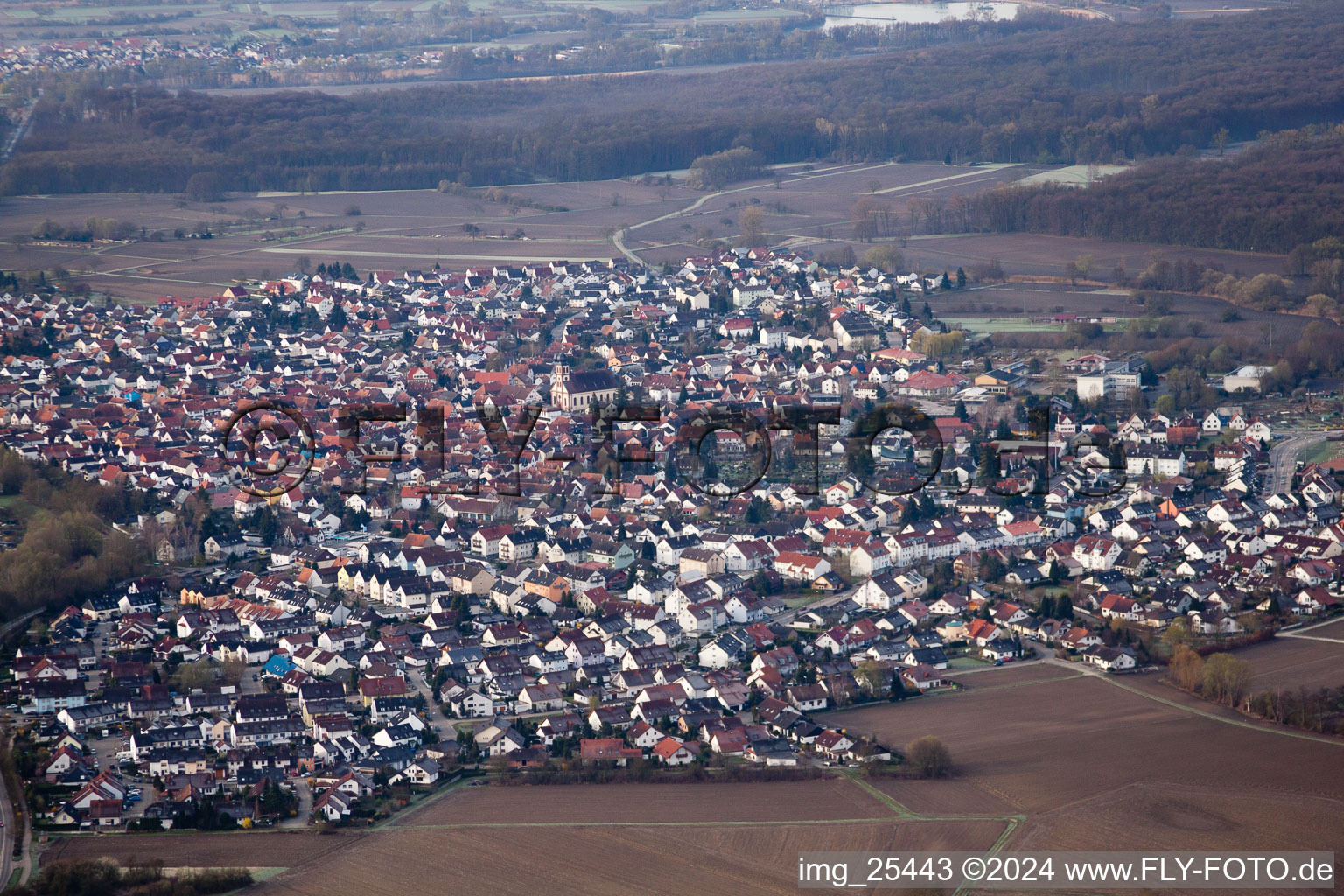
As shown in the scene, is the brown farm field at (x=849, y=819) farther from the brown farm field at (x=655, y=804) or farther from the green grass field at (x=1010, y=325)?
Answer: the green grass field at (x=1010, y=325)

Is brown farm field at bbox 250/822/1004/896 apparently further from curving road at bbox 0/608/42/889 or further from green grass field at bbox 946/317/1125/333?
green grass field at bbox 946/317/1125/333

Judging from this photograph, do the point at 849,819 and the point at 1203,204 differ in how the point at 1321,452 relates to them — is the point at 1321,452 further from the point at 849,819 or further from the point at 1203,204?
the point at 1203,204

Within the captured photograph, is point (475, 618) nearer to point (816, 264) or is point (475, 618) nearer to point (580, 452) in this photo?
point (580, 452)

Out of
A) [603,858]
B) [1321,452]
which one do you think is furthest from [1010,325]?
[603,858]

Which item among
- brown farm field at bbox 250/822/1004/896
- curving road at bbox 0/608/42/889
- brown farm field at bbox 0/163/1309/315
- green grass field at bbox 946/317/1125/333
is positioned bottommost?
brown farm field at bbox 250/822/1004/896

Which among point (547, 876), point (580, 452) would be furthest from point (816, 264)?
point (547, 876)

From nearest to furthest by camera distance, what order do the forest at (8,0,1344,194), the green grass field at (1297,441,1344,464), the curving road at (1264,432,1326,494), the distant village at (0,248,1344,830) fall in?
the distant village at (0,248,1344,830)
the curving road at (1264,432,1326,494)
the green grass field at (1297,441,1344,464)
the forest at (8,0,1344,194)

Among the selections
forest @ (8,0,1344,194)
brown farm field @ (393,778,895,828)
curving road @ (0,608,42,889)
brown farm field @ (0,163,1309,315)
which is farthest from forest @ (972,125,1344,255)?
curving road @ (0,608,42,889)
